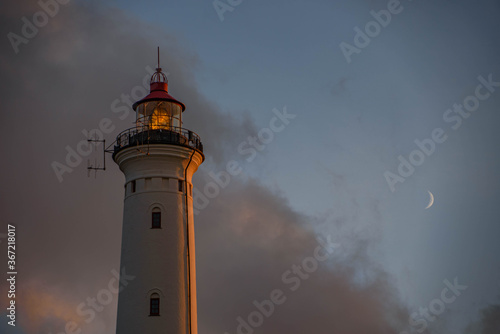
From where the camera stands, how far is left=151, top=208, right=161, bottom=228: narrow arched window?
3828 centimetres

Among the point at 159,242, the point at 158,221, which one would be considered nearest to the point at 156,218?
the point at 158,221

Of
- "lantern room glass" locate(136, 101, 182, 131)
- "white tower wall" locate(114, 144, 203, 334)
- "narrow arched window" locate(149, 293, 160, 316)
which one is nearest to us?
"narrow arched window" locate(149, 293, 160, 316)

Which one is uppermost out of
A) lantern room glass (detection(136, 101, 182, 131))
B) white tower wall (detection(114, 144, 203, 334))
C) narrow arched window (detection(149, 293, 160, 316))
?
lantern room glass (detection(136, 101, 182, 131))

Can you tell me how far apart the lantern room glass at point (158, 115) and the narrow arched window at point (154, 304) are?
31.6 feet

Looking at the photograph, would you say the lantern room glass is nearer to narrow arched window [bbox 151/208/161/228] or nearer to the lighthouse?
the lighthouse

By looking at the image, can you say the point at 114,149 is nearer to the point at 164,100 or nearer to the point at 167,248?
the point at 164,100

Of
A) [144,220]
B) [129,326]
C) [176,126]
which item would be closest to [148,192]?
[144,220]

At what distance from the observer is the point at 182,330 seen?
121ft

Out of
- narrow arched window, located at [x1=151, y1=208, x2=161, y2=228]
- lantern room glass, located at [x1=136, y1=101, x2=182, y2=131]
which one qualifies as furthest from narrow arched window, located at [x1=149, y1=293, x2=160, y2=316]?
lantern room glass, located at [x1=136, y1=101, x2=182, y2=131]

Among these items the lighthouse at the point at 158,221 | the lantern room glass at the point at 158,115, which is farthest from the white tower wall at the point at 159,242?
the lantern room glass at the point at 158,115

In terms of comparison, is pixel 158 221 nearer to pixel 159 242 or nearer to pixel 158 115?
pixel 159 242

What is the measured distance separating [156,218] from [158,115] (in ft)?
20.6

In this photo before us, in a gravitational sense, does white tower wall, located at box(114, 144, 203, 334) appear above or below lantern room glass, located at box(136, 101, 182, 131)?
below

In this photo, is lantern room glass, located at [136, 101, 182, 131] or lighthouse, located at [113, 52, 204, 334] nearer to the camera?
lighthouse, located at [113, 52, 204, 334]
